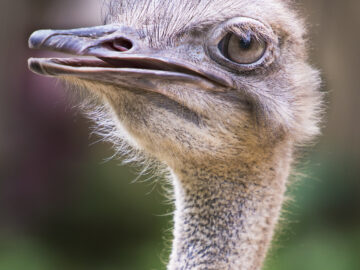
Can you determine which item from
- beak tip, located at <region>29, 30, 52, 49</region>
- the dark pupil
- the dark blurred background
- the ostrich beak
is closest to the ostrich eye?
the dark pupil

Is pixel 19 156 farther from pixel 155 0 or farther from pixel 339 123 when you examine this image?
pixel 155 0

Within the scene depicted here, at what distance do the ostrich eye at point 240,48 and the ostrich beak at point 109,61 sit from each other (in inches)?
4.0

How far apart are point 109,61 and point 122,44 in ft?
0.34

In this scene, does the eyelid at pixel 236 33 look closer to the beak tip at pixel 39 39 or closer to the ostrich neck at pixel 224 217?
the ostrich neck at pixel 224 217

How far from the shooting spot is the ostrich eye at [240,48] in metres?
2.00

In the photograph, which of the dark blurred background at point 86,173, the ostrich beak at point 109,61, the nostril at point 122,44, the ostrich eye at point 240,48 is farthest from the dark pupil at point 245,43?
the dark blurred background at point 86,173

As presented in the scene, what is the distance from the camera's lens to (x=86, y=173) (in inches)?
197

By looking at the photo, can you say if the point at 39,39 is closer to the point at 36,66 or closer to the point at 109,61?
the point at 36,66

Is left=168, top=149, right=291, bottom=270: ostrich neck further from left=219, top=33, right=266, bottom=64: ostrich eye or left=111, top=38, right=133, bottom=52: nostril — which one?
left=111, top=38, right=133, bottom=52: nostril

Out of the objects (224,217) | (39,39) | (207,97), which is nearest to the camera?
(39,39)

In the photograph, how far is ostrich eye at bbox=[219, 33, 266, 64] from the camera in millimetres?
2002

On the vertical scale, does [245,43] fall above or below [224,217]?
above

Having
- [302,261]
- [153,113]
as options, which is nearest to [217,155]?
[153,113]

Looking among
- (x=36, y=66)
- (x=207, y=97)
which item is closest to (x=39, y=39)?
(x=36, y=66)
